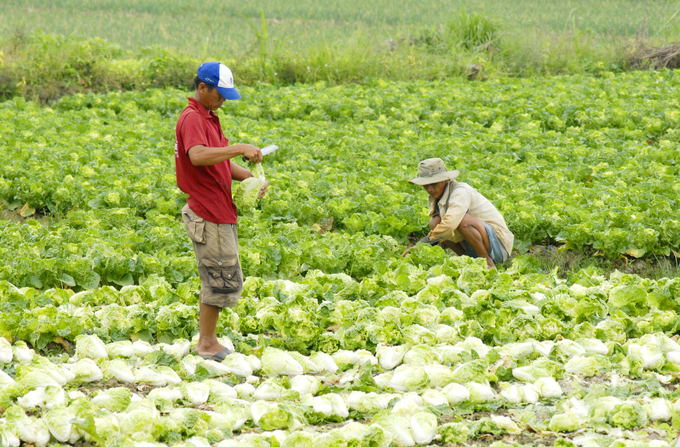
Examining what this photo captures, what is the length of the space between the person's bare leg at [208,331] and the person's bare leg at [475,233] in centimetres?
240

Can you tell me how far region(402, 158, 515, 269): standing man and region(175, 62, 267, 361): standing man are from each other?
2147 millimetres

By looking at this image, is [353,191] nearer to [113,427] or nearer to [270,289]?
[270,289]

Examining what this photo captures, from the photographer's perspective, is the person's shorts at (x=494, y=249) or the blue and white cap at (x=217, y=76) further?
the person's shorts at (x=494, y=249)

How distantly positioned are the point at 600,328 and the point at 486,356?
817 mm

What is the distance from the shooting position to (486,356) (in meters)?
3.88

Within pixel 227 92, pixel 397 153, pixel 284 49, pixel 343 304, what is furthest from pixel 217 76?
pixel 284 49

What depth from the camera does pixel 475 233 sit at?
562cm

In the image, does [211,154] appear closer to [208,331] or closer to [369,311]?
[208,331]

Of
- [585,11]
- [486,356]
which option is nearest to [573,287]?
[486,356]

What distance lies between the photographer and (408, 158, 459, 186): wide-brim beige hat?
5600 mm

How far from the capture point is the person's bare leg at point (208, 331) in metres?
3.94

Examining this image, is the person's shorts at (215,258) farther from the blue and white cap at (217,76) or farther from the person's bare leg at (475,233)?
the person's bare leg at (475,233)

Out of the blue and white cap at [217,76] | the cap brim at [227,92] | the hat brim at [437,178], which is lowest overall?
the hat brim at [437,178]

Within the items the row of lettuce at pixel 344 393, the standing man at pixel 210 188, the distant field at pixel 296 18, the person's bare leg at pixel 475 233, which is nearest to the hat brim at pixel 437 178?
the person's bare leg at pixel 475 233
